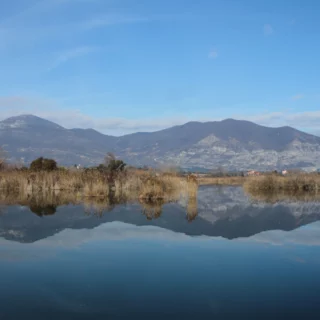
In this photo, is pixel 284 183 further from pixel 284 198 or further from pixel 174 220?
pixel 174 220

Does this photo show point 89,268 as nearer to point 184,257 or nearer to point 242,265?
point 184,257

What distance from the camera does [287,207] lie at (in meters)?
22.4

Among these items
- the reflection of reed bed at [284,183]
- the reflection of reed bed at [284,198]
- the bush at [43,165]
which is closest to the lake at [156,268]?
the reflection of reed bed at [284,198]

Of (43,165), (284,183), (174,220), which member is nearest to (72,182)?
(43,165)

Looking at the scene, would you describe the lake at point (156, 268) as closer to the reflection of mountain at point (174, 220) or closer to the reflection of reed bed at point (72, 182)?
the reflection of mountain at point (174, 220)

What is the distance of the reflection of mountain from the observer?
1384cm

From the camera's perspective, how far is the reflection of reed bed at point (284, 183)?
38375 millimetres

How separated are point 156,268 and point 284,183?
31.8 metres

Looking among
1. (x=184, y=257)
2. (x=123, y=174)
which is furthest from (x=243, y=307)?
(x=123, y=174)

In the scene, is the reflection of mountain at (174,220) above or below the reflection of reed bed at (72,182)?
below

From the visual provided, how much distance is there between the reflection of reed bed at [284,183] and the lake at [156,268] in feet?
70.8

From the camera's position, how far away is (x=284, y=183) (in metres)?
39.0

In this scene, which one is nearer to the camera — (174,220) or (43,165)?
(174,220)

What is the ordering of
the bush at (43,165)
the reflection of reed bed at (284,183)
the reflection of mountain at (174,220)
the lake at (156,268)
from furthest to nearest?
the reflection of reed bed at (284,183)
the bush at (43,165)
the reflection of mountain at (174,220)
the lake at (156,268)
